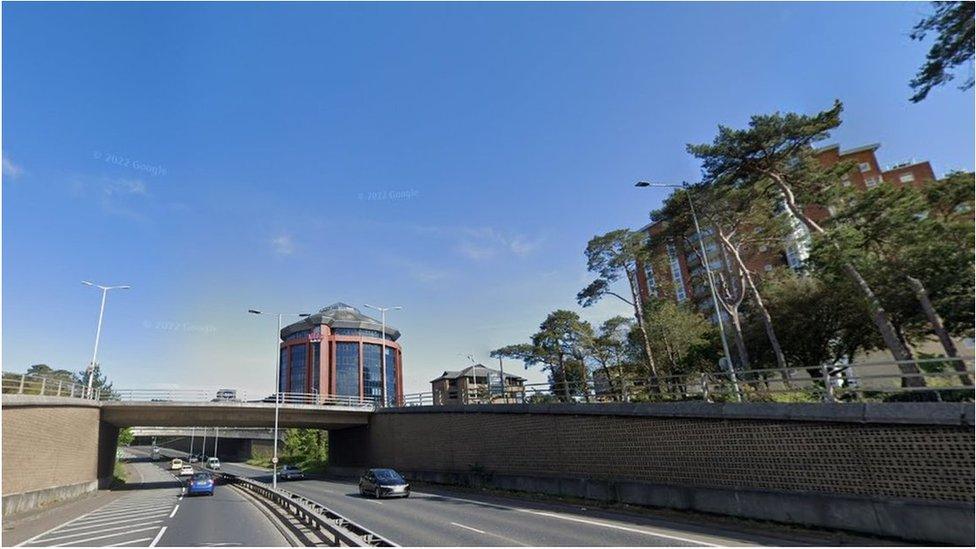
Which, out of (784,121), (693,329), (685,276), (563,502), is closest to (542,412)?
(563,502)

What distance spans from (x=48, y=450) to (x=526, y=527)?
26082 millimetres

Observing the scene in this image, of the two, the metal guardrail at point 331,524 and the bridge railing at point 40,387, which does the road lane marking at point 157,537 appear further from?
the bridge railing at point 40,387

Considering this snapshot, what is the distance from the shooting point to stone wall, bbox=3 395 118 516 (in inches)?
855

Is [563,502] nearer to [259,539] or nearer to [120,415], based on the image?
[259,539]

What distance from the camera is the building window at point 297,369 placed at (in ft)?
365

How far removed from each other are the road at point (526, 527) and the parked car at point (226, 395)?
894 inches

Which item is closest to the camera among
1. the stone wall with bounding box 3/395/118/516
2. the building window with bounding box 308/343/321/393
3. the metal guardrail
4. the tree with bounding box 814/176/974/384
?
the metal guardrail

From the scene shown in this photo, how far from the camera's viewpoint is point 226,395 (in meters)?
42.5

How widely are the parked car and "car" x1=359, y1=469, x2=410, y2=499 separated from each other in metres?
18.8

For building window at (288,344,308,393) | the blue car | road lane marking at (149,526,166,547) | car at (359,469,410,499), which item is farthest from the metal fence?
building window at (288,344,308,393)

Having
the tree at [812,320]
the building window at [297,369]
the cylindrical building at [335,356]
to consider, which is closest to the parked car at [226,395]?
the tree at [812,320]

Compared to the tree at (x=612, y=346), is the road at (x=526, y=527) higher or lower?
lower

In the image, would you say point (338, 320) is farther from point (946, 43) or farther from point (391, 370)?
point (946, 43)

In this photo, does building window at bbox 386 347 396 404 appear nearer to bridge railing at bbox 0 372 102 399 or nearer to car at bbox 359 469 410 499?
bridge railing at bbox 0 372 102 399
